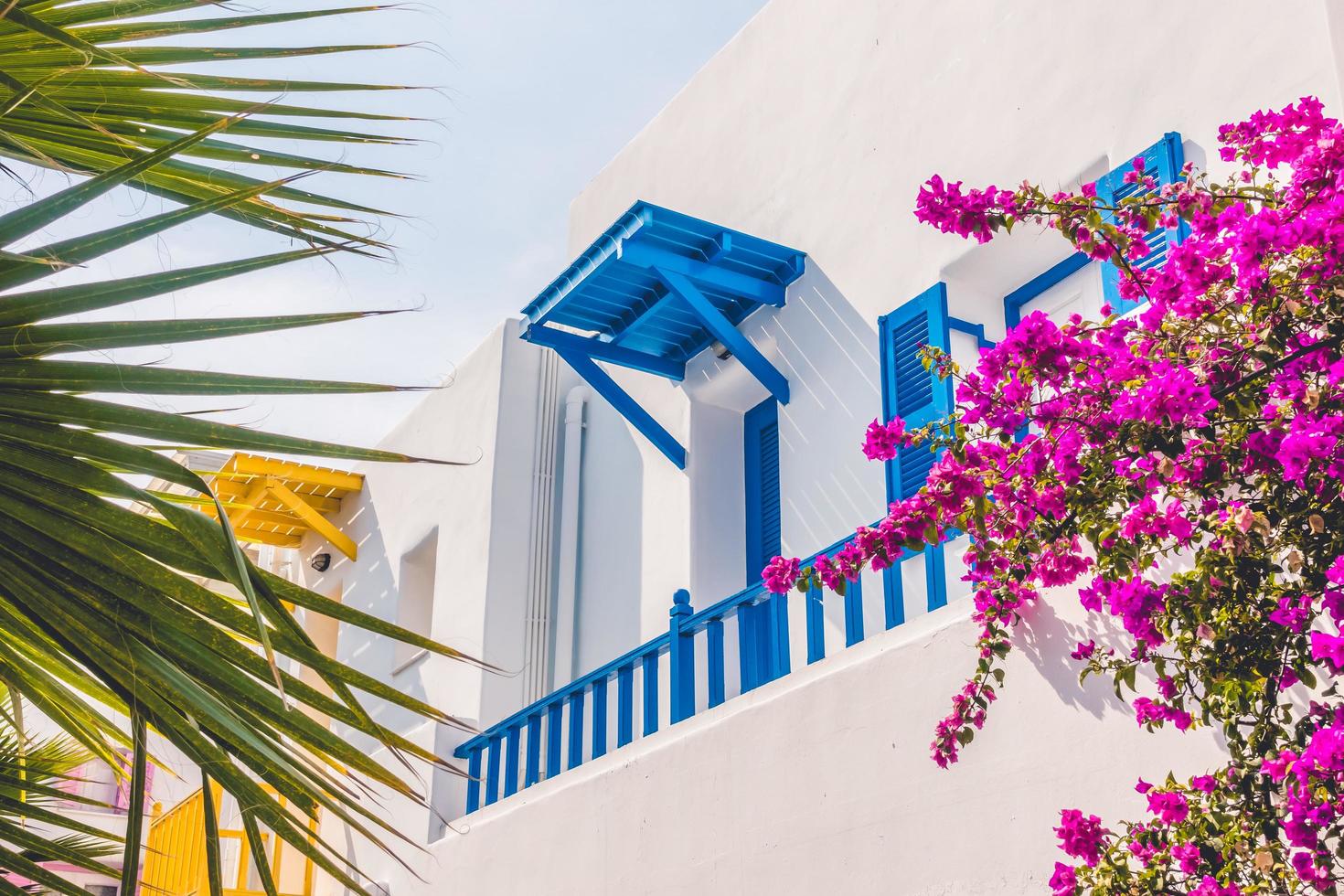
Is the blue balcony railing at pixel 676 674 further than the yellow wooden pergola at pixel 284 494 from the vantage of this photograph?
No

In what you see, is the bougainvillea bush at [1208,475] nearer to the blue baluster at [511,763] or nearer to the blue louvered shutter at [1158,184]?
the blue louvered shutter at [1158,184]

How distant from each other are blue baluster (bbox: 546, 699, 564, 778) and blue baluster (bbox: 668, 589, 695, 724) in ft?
4.22

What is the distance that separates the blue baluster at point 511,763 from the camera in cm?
838

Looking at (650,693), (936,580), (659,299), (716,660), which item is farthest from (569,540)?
(936,580)

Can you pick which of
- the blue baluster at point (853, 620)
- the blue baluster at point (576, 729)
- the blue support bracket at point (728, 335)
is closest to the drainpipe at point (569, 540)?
the blue baluster at point (576, 729)

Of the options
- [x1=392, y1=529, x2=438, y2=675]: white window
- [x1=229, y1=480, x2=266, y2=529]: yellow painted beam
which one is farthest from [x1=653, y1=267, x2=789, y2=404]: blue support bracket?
[x1=229, y1=480, x2=266, y2=529]: yellow painted beam

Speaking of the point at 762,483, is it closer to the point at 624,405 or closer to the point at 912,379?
the point at 624,405

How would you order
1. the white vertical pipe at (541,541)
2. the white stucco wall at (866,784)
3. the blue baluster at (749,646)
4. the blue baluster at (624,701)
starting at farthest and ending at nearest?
the white vertical pipe at (541,541) < the blue baluster at (624,701) < the blue baluster at (749,646) < the white stucco wall at (866,784)

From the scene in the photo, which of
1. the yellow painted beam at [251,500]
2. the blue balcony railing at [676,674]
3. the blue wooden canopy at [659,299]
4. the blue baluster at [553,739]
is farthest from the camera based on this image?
the yellow painted beam at [251,500]

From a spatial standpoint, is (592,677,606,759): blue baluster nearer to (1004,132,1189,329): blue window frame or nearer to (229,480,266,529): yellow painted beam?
(1004,132,1189,329): blue window frame

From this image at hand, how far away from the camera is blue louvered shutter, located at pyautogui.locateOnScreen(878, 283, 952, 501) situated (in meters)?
6.87

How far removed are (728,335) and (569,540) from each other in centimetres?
257

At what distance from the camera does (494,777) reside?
8.64 m

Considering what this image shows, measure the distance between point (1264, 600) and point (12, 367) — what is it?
271 cm
